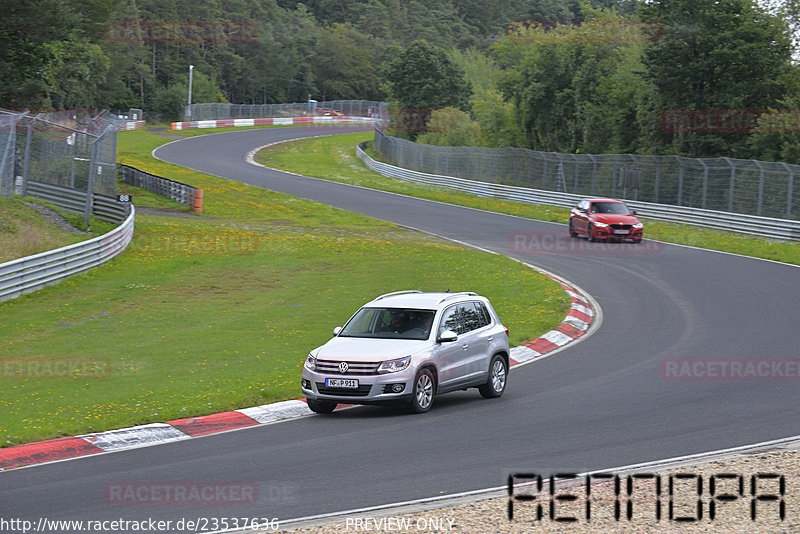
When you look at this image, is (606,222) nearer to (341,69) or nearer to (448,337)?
(448,337)

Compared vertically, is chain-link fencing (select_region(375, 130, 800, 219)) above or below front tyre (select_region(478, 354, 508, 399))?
above

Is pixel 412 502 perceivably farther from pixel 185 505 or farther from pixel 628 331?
pixel 628 331

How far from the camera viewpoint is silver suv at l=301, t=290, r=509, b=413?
11.9 meters

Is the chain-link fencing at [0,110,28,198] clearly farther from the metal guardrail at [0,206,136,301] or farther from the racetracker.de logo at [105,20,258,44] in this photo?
the racetracker.de logo at [105,20,258,44]

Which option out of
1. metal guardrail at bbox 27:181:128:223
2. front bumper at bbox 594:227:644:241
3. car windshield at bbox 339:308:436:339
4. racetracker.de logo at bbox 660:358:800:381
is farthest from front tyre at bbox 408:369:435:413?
front bumper at bbox 594:227:644:241

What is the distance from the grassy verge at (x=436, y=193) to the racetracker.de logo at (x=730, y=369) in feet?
45.9

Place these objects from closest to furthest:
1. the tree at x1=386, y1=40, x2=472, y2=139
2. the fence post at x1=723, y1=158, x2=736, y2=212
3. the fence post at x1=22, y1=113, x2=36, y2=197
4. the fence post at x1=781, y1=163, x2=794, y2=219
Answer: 1. the fence post at x1=22, y1=113, x2=36, y2=197
2. the fence post at x1=781, y1=163, x2=794, y2=219
3. the fence post at x1=723, y1=158, x2=736, y2=212
4. the tree at x1=386, y1=40, x2=472, y2=139

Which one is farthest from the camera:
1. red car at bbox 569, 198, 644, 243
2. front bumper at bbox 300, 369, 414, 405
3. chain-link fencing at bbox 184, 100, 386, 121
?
chain-link fencing at bbox 184, 100, 386, 121

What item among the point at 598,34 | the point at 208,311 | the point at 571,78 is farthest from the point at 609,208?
the point at 598,34

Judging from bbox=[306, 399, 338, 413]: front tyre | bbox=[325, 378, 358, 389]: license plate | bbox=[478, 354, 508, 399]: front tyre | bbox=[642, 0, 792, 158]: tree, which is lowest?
bbox=[306, 399, 338, 413]: front tyre

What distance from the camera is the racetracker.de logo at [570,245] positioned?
30953 mm

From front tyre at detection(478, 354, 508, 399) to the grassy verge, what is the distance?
57.8 ft

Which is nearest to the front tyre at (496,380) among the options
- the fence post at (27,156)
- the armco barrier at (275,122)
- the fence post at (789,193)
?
the fence post at (27,156)

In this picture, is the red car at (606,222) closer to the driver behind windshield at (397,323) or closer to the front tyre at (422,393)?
the driver behind windshield at (397,323)
